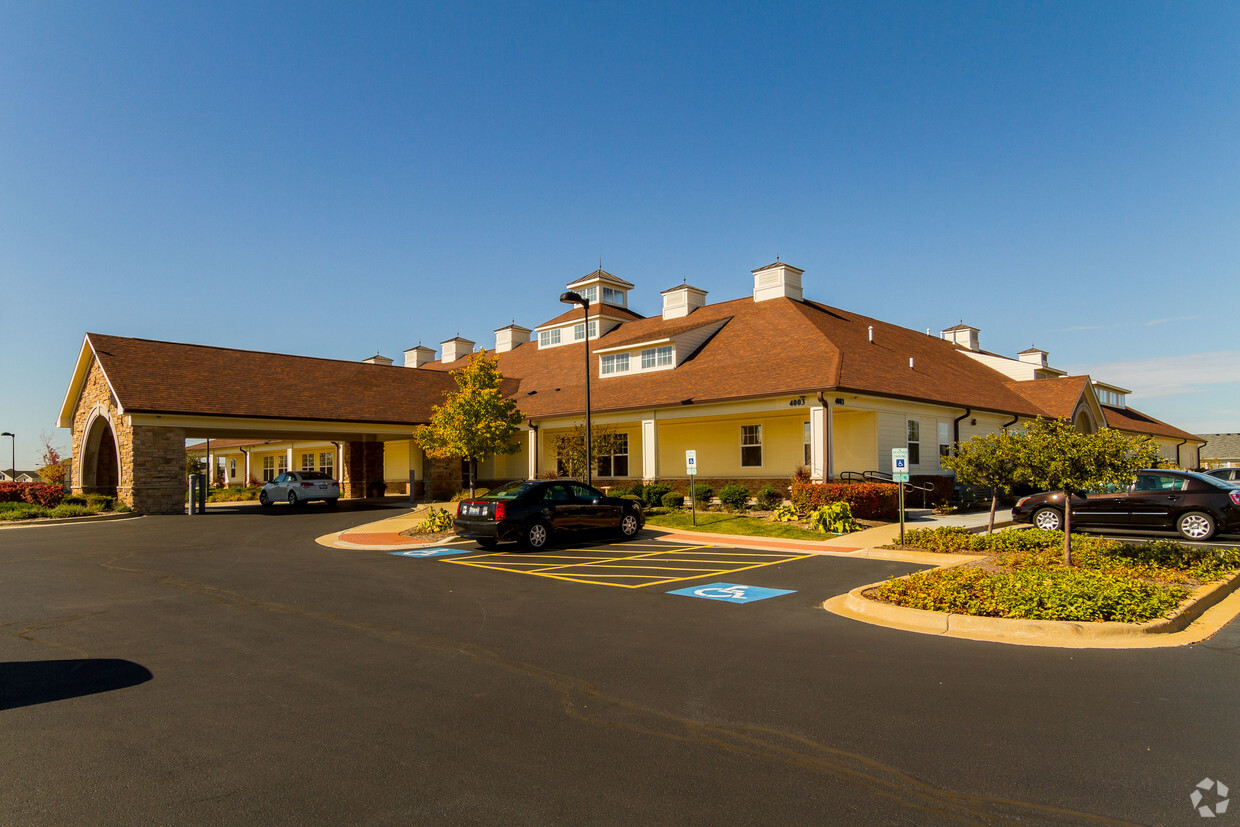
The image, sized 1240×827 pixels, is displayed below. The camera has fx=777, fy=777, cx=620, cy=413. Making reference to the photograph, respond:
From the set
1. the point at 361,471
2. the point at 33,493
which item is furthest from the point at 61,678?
the point at 361,471

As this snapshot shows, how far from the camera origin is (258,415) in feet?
97.4

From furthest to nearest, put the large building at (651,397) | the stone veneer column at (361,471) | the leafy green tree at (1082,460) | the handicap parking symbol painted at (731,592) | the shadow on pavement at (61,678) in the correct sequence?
the stone veneer column at (361,471), the large building at (651,397), the leafy green tree at (1082,460), the handicap parking symbol painted at (731,592), the shadow on pavement at (61,678)

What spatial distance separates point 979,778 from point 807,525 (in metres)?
15.7

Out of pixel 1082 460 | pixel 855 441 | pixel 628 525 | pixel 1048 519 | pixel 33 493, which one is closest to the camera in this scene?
pixel 1082 460

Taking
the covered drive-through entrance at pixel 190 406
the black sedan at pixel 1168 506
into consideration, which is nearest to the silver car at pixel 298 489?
the covered drive-through entrance at pixel 190 406

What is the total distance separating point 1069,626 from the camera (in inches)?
311

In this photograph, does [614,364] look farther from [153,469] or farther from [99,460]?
[99,460]

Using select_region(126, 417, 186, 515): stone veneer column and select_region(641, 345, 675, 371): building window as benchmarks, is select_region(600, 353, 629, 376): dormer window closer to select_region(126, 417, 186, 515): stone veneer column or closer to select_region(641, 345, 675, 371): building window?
select_region(641, 345, 675, 371): building window

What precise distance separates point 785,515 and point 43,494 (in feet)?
90.6

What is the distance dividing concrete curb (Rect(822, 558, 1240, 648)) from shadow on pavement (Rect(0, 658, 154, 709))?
7.59m

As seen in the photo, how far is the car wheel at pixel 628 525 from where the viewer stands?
60.3ft

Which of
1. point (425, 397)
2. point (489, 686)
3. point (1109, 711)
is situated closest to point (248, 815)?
point (489, 686)

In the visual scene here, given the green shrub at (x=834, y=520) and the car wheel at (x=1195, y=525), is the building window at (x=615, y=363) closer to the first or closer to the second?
the green shrub at (x=834, y=520)

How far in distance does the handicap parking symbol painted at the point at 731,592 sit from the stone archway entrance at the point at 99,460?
29366 millimetres
